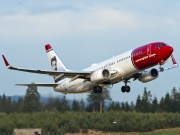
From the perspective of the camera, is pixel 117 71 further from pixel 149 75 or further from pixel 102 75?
pixel 149 75

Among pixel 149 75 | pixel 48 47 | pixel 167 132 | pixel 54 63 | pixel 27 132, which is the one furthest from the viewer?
pixel 167 132

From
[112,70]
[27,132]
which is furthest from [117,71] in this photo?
[27,132]

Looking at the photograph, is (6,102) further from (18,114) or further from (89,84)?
(89,84)

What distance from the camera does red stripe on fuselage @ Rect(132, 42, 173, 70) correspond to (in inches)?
2427

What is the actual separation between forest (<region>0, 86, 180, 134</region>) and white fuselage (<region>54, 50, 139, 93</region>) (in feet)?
12.8

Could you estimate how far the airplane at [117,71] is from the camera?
61.9 m

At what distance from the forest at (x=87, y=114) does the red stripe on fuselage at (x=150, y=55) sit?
11517 mm

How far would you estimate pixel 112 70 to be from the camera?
2520 inches

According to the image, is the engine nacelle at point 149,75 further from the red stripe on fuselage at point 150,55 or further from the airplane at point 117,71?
the red stripe on fuselage at point 150,55

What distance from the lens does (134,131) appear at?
270 ft

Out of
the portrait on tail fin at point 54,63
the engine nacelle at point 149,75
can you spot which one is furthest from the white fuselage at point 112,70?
the portrait on tail fin at point 54,63

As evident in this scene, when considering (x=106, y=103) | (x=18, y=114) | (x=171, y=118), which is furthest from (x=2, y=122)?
(x=171, y=118)

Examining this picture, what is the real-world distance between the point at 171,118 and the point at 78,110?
1495 centimetres

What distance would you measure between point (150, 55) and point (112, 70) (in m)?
4.11
